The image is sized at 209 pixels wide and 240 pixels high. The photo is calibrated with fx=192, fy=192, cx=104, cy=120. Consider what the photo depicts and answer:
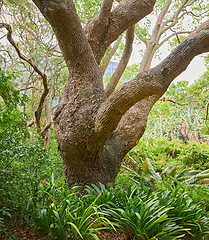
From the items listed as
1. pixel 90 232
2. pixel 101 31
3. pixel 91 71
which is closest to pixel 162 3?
pixel 101 31

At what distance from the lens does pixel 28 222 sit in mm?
1969

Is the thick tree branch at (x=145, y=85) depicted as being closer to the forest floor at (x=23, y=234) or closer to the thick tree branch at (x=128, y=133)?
the thick tree branch at (x=128, y=133)

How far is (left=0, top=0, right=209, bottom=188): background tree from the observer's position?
7.99ft

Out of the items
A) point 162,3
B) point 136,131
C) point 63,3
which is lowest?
point 136,131

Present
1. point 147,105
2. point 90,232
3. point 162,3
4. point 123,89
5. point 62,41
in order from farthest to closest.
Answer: point 162,3 < point 147,105 < point 62,41 < point 123,89 < point 90,232

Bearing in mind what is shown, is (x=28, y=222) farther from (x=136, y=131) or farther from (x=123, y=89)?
(x=136, y=131)

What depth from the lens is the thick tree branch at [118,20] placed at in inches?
134

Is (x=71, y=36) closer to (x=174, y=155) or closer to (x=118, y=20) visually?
(x=118, y=20)

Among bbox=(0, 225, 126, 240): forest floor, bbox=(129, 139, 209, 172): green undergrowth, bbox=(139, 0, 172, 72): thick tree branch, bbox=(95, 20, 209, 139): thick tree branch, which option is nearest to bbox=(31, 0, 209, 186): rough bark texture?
bbox=(95, 20, 209, 139): thick tree branch

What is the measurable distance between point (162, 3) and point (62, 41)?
18.3 feet

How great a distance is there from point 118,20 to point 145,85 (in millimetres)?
1748

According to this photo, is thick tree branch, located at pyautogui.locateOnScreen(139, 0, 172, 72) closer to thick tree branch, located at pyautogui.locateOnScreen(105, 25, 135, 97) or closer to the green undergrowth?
thick tree branch, located at pyautogui.locateOnScreen(105, 25, 135, 97)

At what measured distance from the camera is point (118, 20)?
3.45 meters

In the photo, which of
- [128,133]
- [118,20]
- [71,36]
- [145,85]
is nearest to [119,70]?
[118,20]
